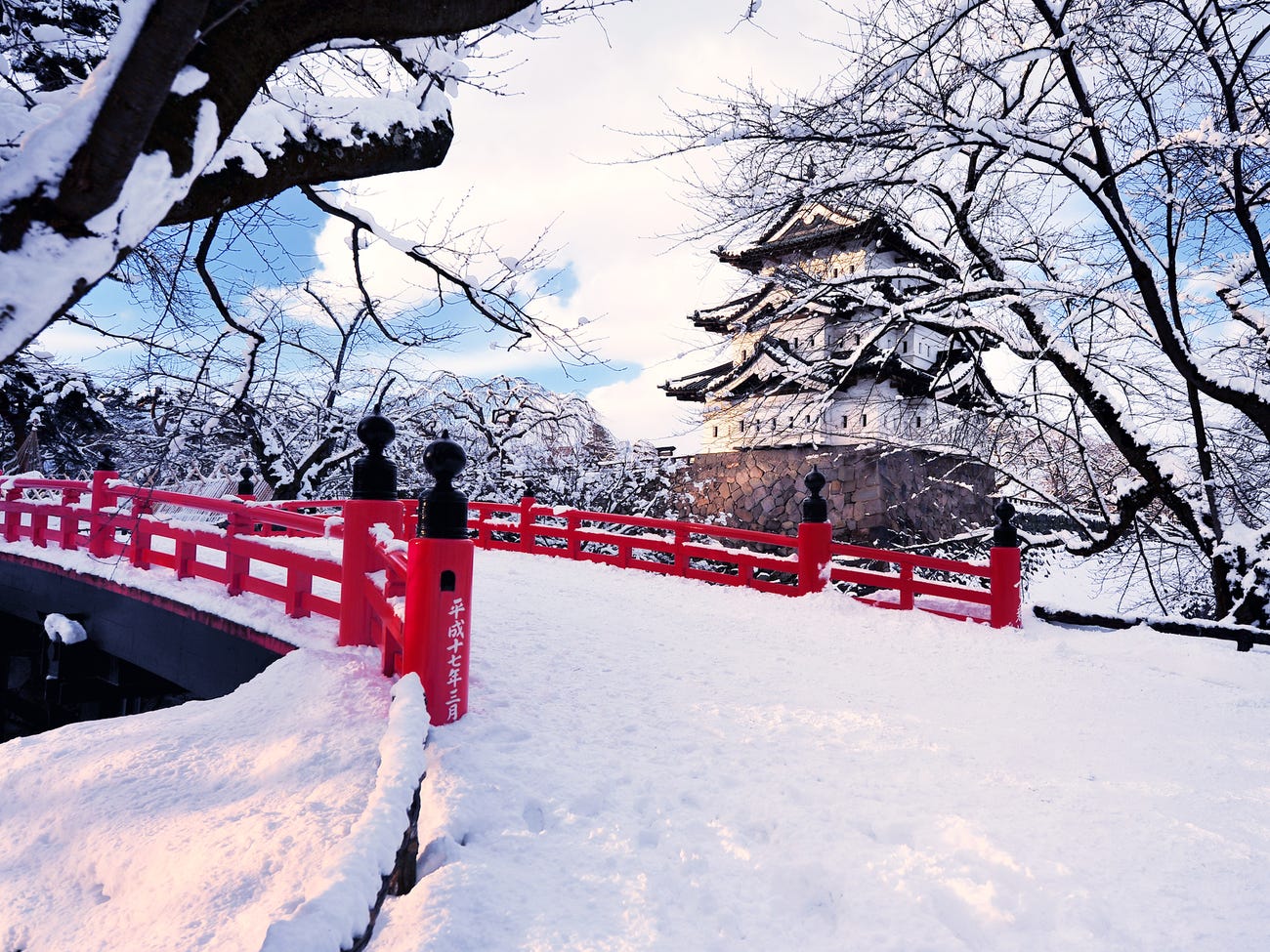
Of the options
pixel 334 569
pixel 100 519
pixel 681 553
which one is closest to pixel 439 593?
pixel 334 569

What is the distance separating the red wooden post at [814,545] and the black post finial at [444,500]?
474 cm

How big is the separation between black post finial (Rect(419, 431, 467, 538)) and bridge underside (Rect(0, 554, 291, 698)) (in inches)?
88.2

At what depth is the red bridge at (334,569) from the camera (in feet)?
9.75

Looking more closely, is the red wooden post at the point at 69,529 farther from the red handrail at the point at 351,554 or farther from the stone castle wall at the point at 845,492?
the stone castle wall at the point at 845,492

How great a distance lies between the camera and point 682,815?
7.91 feet

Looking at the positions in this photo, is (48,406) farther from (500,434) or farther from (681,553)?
(681,553)

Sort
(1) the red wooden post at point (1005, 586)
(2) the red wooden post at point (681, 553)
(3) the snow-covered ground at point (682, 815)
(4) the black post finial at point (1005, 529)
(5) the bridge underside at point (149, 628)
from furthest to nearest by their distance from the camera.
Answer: (2) the red wooden post at point (681, 553)
(4) the black post finial at point (1005, 529)
(1) the red wooden post at point (1005, 586)
(5) the bridge underside at point (149, 628)
(3) the snow-covered ground at point (682, 815)

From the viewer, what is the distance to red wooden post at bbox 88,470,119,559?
299 inches

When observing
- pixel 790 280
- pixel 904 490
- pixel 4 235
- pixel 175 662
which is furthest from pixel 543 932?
pixel 904 490

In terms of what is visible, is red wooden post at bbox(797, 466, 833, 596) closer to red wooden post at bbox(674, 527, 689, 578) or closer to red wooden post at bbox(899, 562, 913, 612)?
red wooden post at bbox(899, 562, 913, 612)

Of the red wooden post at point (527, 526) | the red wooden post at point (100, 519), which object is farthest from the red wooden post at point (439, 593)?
the red wooden post at point (527, 526)

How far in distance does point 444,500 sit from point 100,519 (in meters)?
6.58

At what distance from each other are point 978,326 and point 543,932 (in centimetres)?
738

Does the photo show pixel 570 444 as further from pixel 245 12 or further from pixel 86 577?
pixel 245 12
